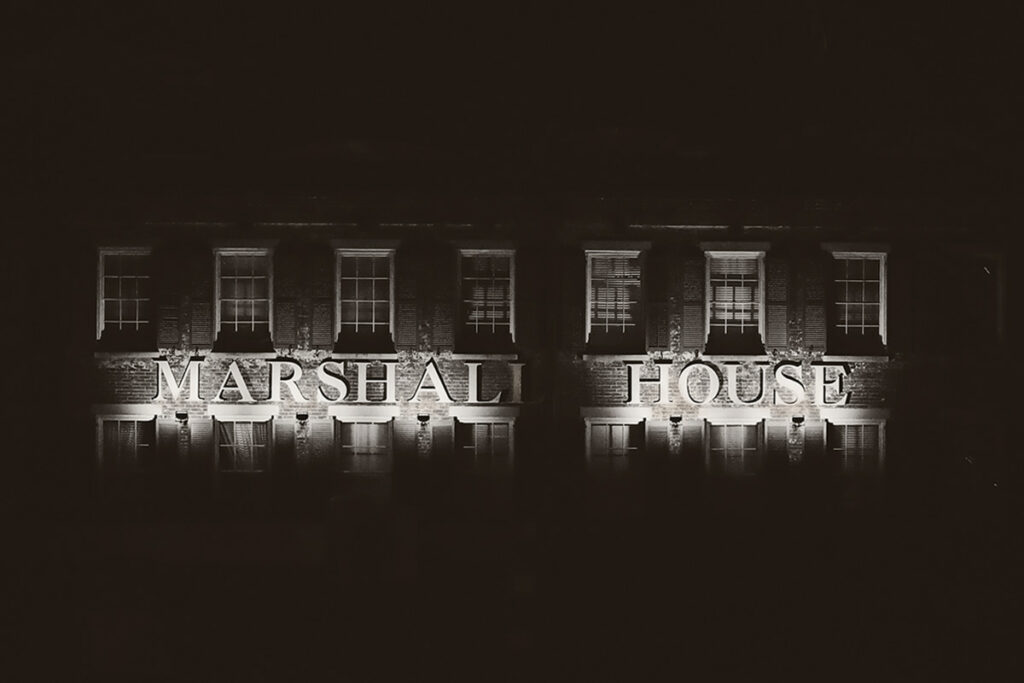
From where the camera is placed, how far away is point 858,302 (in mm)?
18453

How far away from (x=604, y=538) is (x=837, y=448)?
16.4ft

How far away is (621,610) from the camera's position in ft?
57.5

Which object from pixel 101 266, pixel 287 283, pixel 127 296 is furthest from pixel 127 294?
pixel 287 283

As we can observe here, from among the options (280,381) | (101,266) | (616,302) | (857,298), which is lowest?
(280,381)

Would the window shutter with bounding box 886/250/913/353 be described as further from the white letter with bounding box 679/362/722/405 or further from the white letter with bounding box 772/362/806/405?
the white letter with bounding box 679/362/722/405

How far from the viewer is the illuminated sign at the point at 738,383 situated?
1805cm

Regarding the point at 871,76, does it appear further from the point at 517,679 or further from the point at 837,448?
the point at 517,679

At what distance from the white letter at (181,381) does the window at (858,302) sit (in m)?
12.7

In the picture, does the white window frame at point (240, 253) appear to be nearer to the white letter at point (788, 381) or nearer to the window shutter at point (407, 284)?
the window shutter at point (407, 284)

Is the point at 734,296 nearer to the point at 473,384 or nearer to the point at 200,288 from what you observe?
the point at 473,384

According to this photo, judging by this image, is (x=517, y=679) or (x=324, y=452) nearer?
(x=517, y=679)

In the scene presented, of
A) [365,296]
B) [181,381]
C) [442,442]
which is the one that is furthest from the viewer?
[365,296]

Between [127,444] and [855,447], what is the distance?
47.8ft

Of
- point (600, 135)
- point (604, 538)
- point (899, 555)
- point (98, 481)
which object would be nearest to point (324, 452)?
point (98, 481)
